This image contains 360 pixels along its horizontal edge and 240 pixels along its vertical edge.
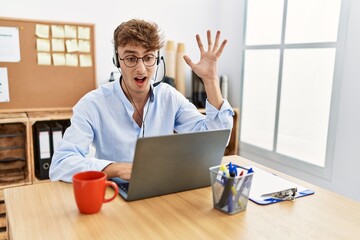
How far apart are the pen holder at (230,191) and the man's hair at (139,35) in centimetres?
67

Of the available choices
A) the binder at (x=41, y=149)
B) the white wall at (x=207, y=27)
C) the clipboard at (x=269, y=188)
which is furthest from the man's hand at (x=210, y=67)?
the binder at (x=41, y=149)

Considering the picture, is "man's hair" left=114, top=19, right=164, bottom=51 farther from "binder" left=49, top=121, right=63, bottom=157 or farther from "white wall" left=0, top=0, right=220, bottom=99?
"white wall" left=0, top=0, right=220, bottom=99

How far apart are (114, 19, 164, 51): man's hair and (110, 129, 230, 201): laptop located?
0.56 meters

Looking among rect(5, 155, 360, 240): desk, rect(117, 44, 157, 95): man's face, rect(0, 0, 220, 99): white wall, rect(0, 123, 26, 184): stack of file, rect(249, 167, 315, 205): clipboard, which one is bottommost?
rect(0, 123, 26, 184): stack of file

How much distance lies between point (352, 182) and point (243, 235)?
1703mm

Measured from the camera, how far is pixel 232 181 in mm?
932

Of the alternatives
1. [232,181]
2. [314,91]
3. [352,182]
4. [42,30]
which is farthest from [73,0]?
[352,182]

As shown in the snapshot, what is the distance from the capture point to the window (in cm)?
236

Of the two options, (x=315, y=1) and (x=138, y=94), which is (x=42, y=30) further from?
(x=315, y=1)

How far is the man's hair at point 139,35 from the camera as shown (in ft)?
4.51

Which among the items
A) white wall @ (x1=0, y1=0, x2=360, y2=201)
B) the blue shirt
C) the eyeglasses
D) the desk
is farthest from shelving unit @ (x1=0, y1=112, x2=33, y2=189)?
the desk

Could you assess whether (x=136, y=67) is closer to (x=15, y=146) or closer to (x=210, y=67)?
(x=210, y=67)

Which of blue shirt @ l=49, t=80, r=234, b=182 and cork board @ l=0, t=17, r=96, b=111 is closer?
blue shirt @ l=49, t=80, r=234, b=182

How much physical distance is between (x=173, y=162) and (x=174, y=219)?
172mm
